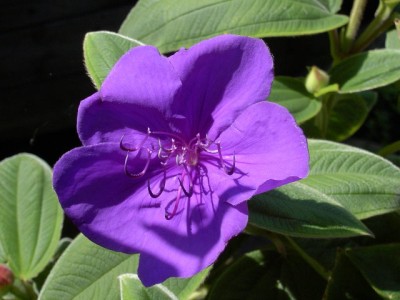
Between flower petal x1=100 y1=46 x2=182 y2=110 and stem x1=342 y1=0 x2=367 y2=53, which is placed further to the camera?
stem x1=342 y1=0 x2=367 y2=53

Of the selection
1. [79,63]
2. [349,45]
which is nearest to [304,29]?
[349,45]

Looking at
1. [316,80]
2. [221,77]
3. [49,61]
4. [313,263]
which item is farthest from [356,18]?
[49,61]

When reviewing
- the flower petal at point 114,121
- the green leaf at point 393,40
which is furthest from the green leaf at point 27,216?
the green leaf at point 393,40

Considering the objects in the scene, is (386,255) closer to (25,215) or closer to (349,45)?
(349,45)

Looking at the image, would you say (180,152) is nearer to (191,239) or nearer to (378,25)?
(191,239)

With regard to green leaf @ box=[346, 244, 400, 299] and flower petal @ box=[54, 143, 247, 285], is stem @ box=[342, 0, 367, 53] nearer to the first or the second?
green leaf @ box=[346, 244, 400, 299]

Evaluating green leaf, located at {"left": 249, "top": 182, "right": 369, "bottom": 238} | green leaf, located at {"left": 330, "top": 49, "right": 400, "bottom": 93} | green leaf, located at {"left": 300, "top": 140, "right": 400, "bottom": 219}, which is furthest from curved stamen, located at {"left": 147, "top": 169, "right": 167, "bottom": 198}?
green leaf, located at {"left": 330, "top": 49, "right": 400, "bottom": 93}
